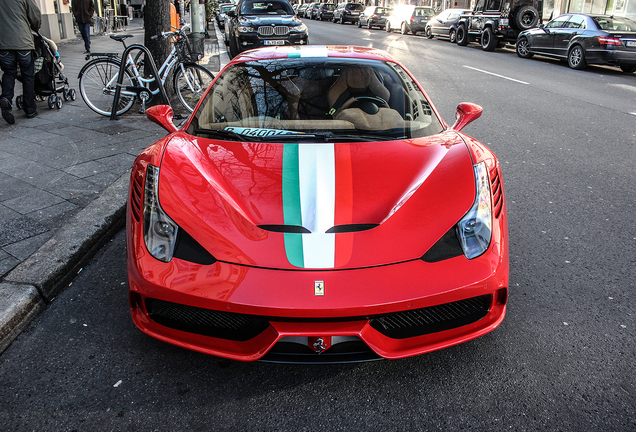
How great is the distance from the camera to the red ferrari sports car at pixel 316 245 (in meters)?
1.91

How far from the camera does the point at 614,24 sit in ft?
43.2

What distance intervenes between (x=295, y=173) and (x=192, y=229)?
22.2 inches

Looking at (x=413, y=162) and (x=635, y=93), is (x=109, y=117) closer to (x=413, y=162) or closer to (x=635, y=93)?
(x=413, y=162)

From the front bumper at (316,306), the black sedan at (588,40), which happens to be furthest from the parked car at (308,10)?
the front bumper at (316,306)

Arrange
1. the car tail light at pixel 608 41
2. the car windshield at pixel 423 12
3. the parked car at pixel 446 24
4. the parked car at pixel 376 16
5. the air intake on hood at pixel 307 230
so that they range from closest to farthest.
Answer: the air intake on hood at pixel 307 230, the car tail light at pixel 608 41, the parked car at pixel 446 24, the car windshield at pixel 423 12, the parked car at pixel 376 16

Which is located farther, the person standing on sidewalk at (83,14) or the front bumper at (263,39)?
the person standing on sidewalk at (83,14)

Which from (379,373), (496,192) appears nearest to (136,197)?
(379,373)

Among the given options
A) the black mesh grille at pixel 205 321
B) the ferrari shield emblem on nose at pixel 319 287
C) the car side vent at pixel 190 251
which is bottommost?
the black mesh grille at pixel 205 321

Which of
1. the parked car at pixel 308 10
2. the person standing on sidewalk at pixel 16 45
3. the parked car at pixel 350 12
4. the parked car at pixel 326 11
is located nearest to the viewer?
the person standing on sidewalk at pixel 16 45

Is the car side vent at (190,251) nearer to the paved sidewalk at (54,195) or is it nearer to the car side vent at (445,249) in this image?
the car side vent at (445,249)

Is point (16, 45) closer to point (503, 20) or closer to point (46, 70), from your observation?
point (46, 70)

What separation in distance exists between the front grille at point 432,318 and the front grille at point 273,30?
40.2 feet

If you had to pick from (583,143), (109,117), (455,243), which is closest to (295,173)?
(455,243)

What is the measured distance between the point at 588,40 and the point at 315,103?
41.8 feet
